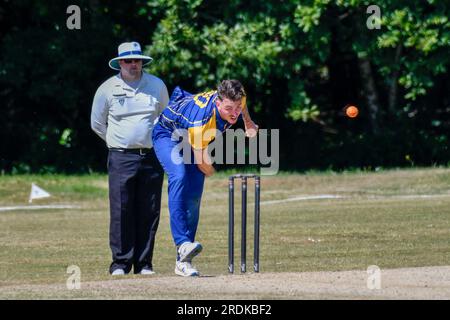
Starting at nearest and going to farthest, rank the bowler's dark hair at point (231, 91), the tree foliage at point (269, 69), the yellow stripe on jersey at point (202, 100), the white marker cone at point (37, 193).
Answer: the bowler's dark hair at point (231, 91), the yellow stripe on jersey at point (202, 100), the white marker cone at point (37, 193), the tree foliage at point (269, 69)

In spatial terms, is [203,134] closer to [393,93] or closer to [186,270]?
[186,270]

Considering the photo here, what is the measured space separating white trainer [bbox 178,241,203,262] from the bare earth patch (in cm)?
21

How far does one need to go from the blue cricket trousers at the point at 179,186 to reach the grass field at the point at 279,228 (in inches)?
19.7

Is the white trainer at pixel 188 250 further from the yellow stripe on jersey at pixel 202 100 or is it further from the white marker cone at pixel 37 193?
the white marker cone at pixel 37 193

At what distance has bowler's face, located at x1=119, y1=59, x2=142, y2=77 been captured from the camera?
43.6 ft

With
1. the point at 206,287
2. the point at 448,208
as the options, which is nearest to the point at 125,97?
the point at 206,287

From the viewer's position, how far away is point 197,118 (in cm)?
1261

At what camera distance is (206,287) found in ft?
38.8

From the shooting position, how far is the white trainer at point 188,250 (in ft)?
41.1

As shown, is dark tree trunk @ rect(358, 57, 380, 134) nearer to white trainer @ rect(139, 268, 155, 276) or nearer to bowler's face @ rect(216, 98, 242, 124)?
white trainer @ rect(139, 268, 155, 276)

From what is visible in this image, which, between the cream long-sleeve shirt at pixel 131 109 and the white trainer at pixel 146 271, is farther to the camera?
the white trainer at pixel 146 271

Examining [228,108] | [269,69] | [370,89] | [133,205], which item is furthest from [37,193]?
[228,108]

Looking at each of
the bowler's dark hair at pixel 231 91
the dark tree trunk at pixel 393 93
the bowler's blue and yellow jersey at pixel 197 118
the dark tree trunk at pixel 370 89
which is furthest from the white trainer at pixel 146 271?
the dark tree trunk at pixel 370 89

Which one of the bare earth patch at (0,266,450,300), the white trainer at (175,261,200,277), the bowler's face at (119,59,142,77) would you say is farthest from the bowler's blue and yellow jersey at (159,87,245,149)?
the bare earth patch at (0,266,450,300)
